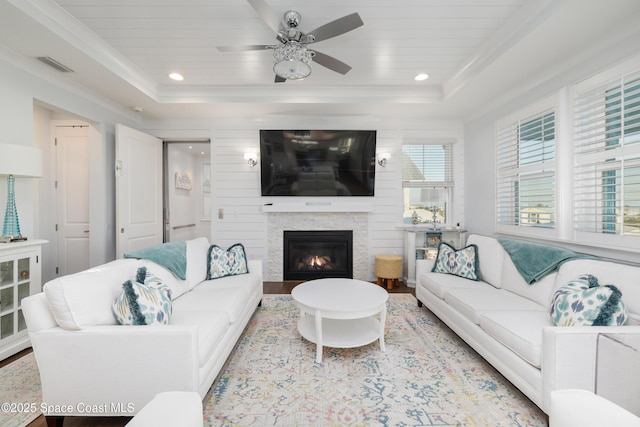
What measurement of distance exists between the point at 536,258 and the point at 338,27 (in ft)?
8.38

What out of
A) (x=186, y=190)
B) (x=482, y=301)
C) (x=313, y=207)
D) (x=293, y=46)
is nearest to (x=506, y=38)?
(x=293, y=46)

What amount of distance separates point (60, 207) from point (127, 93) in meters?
2.02

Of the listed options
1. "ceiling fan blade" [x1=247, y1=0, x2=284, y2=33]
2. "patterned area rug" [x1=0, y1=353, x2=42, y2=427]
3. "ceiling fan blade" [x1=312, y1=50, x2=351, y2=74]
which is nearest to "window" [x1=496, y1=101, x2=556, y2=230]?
"ceiling fan blade" [x1=312, y1=50, x2=351, y2=74]

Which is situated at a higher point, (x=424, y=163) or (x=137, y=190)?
(x=424, y=163)

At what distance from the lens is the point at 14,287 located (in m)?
2.21

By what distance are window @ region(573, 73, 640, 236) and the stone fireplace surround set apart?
2499mm

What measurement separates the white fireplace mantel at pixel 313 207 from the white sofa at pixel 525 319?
1.51 metres

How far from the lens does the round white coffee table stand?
2.06m

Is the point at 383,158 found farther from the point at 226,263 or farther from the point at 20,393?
the point at 20,393

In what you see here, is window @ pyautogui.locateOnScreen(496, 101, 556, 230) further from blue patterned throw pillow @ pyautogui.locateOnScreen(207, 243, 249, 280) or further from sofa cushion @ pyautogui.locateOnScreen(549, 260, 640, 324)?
blue patterned throw pillow @ pyautogui.locateOnScreen(207, 243, 249, 280)

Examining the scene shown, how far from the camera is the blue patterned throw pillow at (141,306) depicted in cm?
155

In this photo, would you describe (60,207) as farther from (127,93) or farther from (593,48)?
(593,48)

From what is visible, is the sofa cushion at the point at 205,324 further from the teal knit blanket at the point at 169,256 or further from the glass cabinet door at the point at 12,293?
→ the glass cabinet door at the point at 12,293

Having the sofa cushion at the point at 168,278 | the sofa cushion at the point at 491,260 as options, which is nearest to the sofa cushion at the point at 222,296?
the sofa cushion at the point at 168,278
